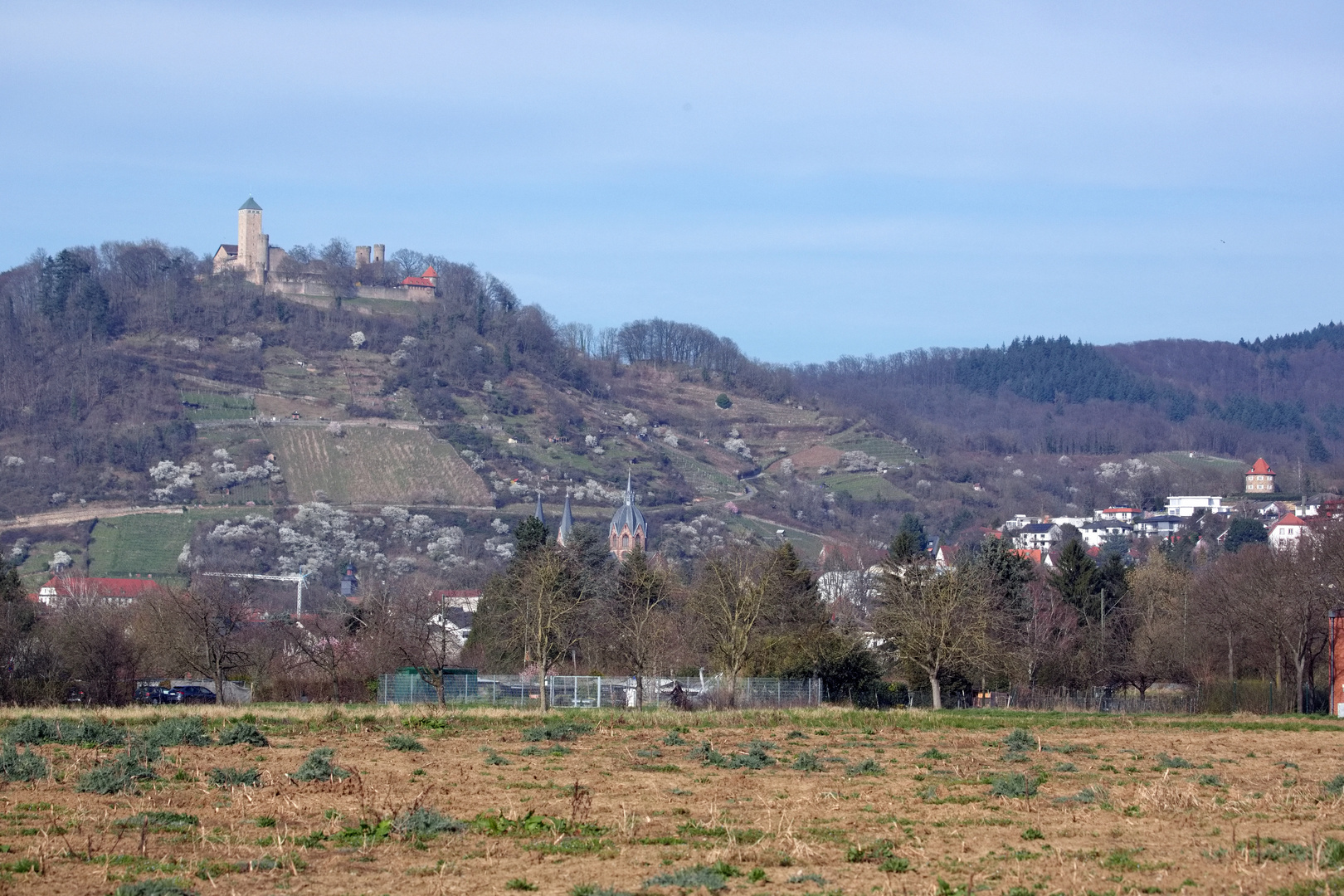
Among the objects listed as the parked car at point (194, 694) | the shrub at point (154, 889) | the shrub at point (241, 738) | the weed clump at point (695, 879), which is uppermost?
the shrub at point (154, 889)

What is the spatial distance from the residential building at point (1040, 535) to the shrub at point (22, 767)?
158m

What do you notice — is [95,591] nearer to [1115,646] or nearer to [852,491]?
[1115,646]

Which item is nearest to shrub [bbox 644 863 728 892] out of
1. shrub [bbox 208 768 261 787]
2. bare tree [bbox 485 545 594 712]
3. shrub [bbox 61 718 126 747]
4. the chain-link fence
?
shrub [bbox 208 768 261 787]

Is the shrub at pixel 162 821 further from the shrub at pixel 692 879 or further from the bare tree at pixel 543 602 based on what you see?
the bare tree at pixel 543 602

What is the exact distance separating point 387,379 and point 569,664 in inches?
5194

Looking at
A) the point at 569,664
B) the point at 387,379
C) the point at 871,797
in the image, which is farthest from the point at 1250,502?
the point at 871,797

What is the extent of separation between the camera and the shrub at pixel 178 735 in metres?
29.3

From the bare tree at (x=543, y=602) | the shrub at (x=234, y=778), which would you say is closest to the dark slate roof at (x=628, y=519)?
the bare tree at (x=543, y=602)

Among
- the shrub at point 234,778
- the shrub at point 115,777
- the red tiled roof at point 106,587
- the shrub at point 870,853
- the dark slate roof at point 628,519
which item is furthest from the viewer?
the dark slate roof at point 628,519

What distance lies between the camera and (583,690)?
54.3m

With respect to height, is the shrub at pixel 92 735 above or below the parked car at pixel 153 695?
above

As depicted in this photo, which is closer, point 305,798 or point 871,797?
point 305,798

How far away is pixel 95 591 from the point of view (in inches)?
3620

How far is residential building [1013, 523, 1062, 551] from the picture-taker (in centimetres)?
17662
